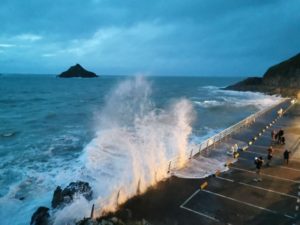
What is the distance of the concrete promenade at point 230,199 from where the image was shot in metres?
12.9

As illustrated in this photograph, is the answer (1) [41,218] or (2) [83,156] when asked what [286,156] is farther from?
(1) [41,218]

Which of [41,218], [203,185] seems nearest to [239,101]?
[203,185]

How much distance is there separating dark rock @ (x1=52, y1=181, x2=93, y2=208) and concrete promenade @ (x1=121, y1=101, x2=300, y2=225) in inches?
135

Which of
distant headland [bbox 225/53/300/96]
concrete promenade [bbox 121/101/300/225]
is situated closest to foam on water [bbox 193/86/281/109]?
distant headland [bbox 225/53/300/96]

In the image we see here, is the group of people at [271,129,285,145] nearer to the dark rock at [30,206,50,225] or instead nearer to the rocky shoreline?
the rocky shoreline

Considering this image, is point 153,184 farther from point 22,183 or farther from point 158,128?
point 158,128

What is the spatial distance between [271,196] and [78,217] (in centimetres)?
954

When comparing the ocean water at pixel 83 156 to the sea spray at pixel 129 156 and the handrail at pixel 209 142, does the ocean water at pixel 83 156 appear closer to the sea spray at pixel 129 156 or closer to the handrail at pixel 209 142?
the sea spray at pixel 129 156

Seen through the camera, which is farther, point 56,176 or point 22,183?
point 56,176

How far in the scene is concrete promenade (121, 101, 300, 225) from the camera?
42.4ft

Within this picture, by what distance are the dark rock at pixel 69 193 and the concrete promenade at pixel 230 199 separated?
3418mm

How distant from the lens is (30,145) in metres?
30.8

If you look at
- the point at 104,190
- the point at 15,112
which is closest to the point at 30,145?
the point at 104,190

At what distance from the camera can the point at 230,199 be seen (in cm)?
1474
